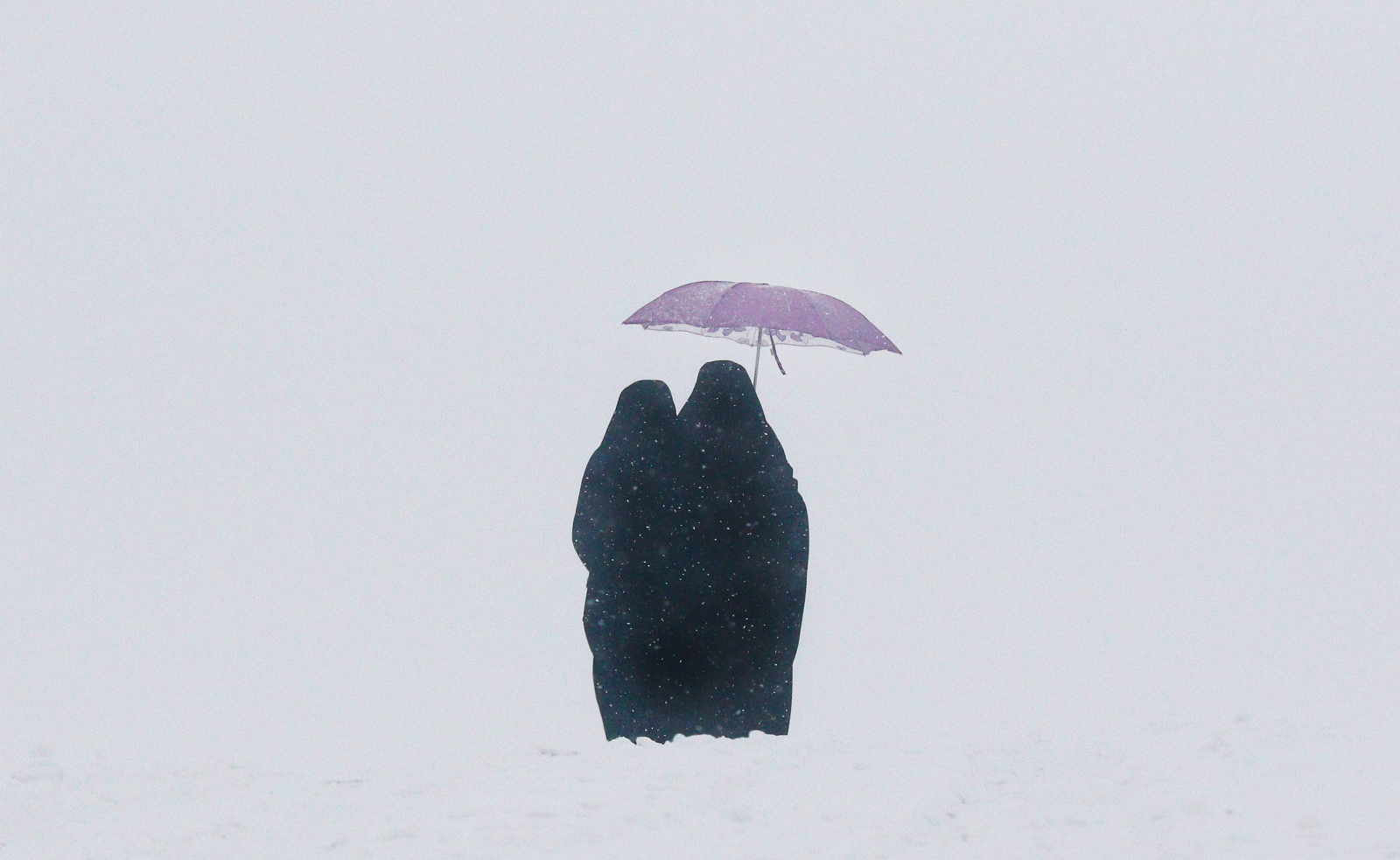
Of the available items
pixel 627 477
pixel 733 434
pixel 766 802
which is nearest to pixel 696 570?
pixel 627 477

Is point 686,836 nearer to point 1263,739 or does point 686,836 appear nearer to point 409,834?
point 409,834

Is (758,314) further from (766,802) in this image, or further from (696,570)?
(766,802)

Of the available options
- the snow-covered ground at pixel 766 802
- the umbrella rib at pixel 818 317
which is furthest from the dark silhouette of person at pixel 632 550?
the umbrella rib at pixel 818 317

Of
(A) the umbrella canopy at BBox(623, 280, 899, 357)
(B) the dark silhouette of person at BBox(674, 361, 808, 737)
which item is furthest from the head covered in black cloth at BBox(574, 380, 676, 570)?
(A) the umbrella canopy at BBox(623, 280, 899, 357)

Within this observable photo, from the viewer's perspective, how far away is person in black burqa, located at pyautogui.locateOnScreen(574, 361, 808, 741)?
734 cm

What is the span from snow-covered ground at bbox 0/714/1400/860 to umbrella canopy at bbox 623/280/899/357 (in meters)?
2.17

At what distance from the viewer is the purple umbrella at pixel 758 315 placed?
22.9ft

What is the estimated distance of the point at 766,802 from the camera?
19.1 feet

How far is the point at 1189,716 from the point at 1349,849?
7.82 feet

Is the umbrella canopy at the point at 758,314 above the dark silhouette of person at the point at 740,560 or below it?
above

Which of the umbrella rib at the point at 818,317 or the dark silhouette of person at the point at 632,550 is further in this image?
the dark silhouette of person at the point at 632,550

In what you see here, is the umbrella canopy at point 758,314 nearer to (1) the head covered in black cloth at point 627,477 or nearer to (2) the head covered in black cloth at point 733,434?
(2) the head covered in black cloth at point 733,434

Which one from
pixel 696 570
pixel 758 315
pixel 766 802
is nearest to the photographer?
pixel 766 802

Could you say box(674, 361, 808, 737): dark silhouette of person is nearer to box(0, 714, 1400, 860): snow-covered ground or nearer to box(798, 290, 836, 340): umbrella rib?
box(0, 714, 1400, 860): snow-covered ground
